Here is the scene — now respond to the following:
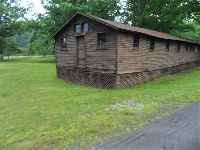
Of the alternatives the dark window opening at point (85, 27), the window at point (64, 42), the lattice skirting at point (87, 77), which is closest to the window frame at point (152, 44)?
the lattice skirting at point (87, 77)

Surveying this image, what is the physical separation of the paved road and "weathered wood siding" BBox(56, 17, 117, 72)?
7950mm

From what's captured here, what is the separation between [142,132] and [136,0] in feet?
126

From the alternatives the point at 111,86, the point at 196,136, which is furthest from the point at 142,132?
the point at 111,86

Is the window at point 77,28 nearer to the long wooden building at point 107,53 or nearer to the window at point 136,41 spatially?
the long wooden building at point 107,53

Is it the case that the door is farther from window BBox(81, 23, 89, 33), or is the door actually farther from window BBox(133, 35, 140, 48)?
window BBox(133, 35, 140, 48)

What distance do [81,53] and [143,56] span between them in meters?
4.66

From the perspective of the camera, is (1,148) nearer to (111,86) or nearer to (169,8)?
(111,86)

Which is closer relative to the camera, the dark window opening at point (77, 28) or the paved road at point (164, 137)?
the paved road at point (164, 137)

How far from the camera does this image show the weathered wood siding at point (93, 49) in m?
15.6

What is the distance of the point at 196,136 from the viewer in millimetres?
6715

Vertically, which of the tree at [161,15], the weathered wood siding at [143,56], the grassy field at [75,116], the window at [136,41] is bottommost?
the grassy field at [75,116]

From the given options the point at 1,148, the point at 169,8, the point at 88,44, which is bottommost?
the point at 1,148

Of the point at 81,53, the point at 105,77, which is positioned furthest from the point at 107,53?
the point at 81,53

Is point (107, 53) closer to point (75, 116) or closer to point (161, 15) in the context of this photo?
point (75, 116)
